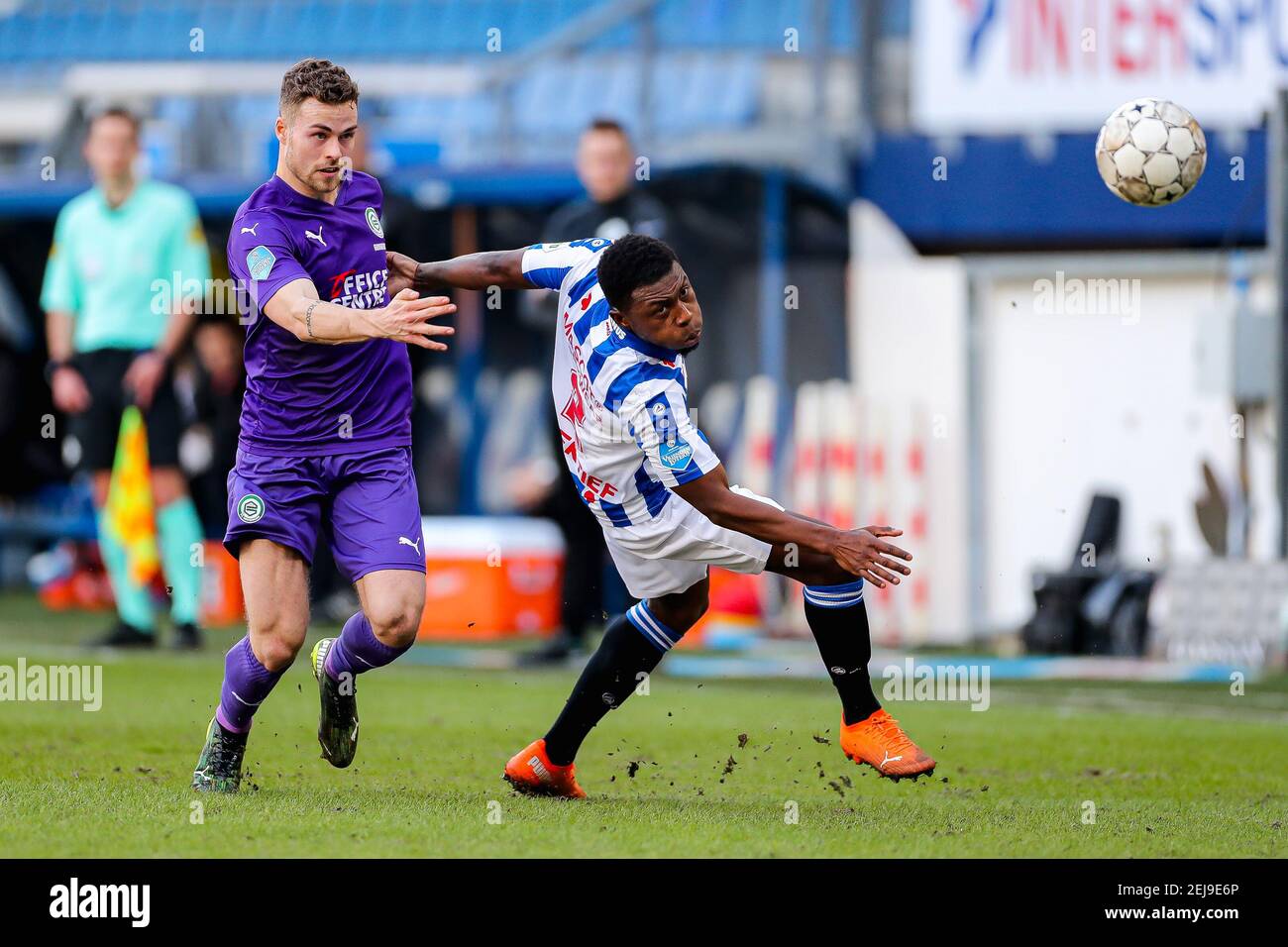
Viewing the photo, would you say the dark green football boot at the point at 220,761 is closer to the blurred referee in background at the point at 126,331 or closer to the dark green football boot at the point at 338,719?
the dark green football boot at the point at 338,719

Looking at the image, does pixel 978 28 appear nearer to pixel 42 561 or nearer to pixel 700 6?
pixel 700 6

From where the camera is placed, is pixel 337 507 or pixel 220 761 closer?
pixel 220 761

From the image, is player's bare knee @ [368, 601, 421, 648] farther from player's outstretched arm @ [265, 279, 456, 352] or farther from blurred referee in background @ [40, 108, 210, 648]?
blurred referee in background @ [40, 108, 210, 648]

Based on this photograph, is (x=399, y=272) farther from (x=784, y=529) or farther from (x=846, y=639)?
(x=846, y=639)

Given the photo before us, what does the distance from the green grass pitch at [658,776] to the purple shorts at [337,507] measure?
2.37ft

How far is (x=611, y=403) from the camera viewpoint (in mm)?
5840

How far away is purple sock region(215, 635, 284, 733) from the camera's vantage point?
19.7 feet

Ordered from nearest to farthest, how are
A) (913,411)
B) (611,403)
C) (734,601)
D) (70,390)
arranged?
(611,403), (70,390), (734,601), (913,411)

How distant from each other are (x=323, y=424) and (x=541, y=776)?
4.12 ft

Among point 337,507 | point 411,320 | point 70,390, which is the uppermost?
point 411,320
